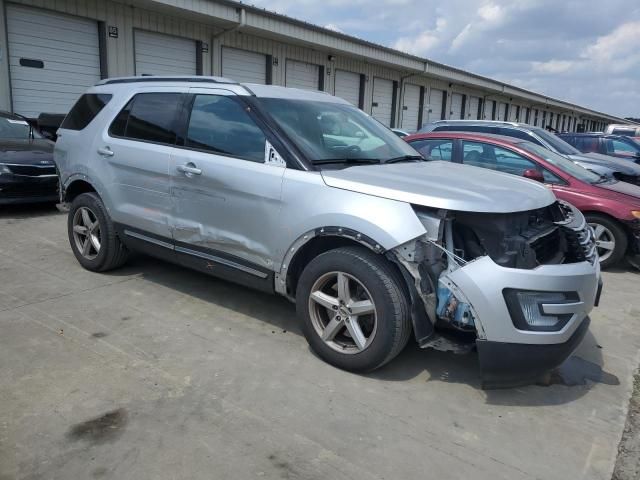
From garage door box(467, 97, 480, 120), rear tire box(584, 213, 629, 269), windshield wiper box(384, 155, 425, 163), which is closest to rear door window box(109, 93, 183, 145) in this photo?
windshield wiper box(384, 155, 425, 163)

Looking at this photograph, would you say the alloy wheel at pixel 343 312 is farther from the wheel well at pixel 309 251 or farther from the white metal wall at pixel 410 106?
the white metal wall at pixel 410 106

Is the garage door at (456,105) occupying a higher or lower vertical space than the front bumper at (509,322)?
higher

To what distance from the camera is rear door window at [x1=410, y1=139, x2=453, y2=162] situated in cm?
737

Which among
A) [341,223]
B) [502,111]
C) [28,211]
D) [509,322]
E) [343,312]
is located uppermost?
[502,111]

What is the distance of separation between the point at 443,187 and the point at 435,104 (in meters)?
25.6

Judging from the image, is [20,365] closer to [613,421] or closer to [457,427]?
[457,427]

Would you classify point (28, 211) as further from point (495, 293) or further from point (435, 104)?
point (435, 104)

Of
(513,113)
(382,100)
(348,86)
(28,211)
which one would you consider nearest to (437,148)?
(28,211)

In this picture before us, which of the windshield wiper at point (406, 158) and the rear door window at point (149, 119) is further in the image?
the rear door window at point (149, 119)

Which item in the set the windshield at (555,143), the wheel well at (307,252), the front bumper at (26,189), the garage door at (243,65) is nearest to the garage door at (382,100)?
the garage door at (243,65)

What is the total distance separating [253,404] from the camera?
119 inches

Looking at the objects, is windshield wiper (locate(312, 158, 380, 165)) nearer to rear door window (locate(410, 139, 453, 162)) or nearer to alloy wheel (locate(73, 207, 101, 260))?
alloy wheel (locate(73, 207, 101, 260))

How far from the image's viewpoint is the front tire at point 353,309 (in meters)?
3.13

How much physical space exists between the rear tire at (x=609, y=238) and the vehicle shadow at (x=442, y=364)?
2.41 m
